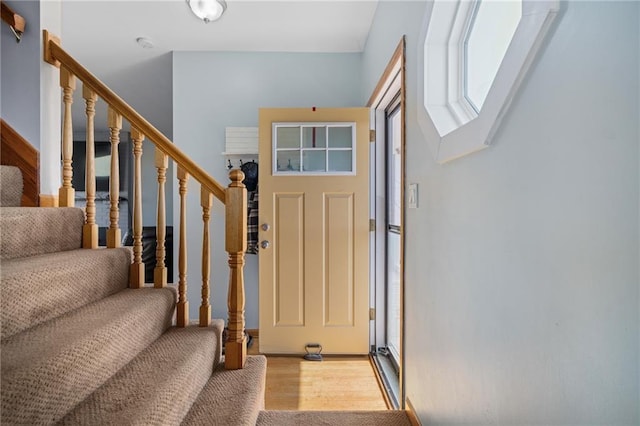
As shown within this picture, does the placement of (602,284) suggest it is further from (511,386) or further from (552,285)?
(511,386)

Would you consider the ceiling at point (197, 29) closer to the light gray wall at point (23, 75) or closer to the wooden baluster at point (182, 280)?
the light gray wall at point (23, 75)

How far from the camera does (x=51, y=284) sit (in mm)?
1194

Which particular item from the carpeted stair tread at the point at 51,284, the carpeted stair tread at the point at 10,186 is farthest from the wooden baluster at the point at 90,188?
the carpeted stair tread at the point at 10,186

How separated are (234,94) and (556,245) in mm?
2945

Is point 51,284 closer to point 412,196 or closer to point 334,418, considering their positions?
point 334,418

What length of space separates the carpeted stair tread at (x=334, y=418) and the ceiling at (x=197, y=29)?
2573 mm

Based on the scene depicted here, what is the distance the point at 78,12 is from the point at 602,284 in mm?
3404

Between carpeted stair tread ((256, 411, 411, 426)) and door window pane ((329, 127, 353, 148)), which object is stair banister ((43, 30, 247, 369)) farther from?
door window pane ((329, 127, 353, 148))

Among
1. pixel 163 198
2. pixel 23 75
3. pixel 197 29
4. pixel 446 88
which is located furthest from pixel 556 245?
pixel 197 29

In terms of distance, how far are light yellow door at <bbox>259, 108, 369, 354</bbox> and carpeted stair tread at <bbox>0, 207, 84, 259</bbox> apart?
123 centimetres

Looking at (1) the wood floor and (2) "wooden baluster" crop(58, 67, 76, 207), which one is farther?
(1) the wood floor

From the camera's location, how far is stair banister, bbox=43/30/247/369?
1623mm

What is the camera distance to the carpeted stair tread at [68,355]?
0.85m

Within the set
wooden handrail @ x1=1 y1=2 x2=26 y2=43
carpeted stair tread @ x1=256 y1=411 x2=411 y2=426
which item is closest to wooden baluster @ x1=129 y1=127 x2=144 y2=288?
wooden handrail @ x1=1 y1=2 x2=26 y2=43
